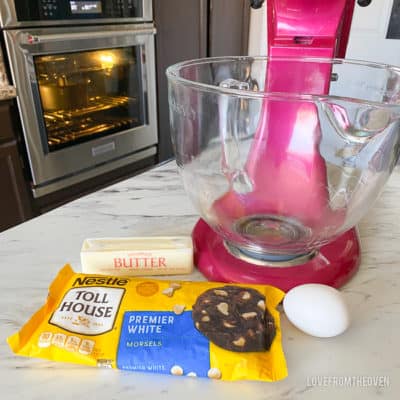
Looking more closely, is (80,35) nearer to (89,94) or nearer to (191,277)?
(89,94)

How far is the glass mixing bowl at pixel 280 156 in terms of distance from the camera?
0.46 metres

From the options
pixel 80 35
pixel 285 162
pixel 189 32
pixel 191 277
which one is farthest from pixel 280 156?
pixel 189 32

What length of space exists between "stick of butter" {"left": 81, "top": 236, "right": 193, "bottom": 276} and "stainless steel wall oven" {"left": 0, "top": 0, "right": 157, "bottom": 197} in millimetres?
1017

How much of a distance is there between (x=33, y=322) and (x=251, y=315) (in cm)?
21

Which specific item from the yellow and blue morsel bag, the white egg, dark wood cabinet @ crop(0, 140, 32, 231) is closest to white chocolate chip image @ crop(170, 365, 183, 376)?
the yellow and blue morsel bag

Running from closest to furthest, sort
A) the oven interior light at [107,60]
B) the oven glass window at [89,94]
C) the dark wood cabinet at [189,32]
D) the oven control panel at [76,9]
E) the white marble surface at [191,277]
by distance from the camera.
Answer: the white marble surface at [191,277]
the oven control panel at [76,9]
the oven glass window at [89,94]
the oven interior light at [107,60]
the dark wood cabinet at [189,32]

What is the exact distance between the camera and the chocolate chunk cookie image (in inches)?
14.4

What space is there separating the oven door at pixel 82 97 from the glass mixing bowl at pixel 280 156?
0.90 metres

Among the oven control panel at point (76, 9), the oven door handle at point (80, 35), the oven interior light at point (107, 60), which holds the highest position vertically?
the oven control panel at point (76, 9)

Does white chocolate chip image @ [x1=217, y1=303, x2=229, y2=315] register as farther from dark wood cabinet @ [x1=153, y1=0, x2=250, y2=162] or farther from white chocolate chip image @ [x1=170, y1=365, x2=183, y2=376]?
dark wood cabinet @ [x1=153, y1=0, x2=250, y2=162]

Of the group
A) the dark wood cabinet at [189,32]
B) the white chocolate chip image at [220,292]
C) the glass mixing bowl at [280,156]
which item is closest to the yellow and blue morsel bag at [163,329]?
the white chocolate chip image at [220,292]

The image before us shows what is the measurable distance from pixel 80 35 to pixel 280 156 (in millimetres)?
1106

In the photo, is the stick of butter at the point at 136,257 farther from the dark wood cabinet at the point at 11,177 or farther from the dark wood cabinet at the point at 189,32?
the dark wood cabinet at the point at 189,32

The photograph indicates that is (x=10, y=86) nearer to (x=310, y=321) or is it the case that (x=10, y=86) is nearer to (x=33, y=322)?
(x=33, y=322)
